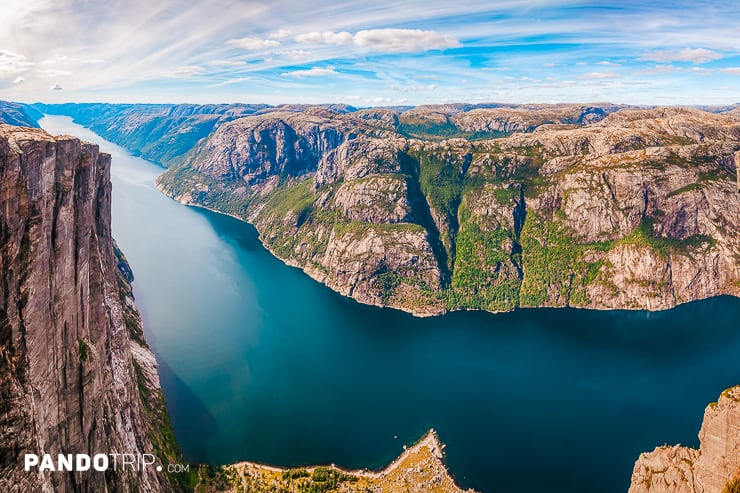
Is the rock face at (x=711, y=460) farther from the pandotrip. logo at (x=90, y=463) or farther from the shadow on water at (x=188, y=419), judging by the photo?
the shadow on water at (x=188, y=419)

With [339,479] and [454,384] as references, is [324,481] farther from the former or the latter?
[454,384]

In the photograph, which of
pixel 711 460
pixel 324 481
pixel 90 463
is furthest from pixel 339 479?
pixel 711 460

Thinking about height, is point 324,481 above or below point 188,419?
below

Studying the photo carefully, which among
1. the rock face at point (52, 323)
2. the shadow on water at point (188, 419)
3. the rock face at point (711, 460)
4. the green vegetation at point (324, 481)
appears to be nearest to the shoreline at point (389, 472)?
the green vegetation at point (324, 481)

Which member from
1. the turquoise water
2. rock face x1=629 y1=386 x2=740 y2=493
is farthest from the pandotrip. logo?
rock face x1=629 y1=386 x2=740 y2=493

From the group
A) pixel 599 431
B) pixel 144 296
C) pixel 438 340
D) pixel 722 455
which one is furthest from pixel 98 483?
pixel 144 296

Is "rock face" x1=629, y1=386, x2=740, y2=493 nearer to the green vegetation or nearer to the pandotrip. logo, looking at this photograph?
the green vegetation
